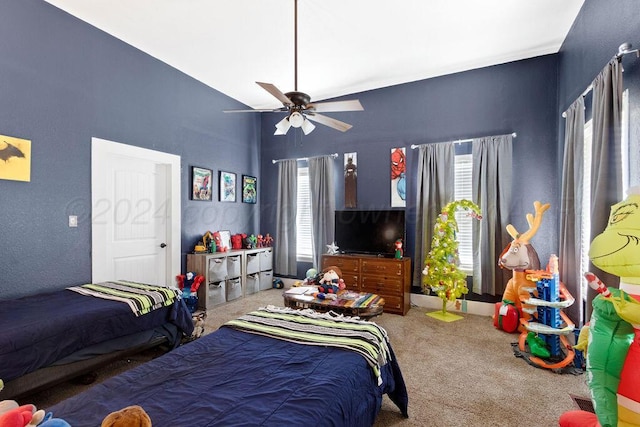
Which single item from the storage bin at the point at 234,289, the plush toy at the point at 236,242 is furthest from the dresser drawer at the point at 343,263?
the plush toy at the point at 236,242

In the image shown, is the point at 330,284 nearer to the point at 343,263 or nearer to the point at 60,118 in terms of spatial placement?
the point at 343,263

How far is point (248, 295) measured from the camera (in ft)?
16.0

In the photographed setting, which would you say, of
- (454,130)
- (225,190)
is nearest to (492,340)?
(454,130)

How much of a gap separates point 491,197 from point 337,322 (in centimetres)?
278

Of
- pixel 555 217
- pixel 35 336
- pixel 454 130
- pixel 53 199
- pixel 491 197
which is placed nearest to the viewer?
pixel 35 336

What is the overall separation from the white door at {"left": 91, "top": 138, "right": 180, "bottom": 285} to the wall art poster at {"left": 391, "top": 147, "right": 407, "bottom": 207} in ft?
9.73

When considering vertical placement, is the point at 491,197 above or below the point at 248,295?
above

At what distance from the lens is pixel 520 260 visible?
3295 millimetres

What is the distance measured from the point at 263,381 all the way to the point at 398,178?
3588mm

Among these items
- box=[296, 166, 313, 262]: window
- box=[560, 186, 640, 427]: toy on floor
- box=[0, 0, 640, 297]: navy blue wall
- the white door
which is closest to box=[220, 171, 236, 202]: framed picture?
box=[0, 0, 640, 297]: navy blue wall

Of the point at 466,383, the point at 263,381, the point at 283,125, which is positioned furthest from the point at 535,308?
the point at 283,125

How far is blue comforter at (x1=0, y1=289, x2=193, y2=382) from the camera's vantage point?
1.87 m

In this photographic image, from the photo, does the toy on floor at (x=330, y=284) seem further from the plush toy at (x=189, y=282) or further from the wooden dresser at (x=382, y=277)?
the plush toy at (x=189, y=282)

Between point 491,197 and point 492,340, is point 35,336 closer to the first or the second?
point 492,340
